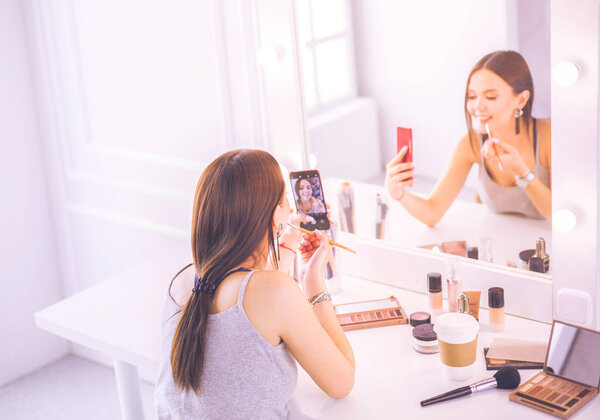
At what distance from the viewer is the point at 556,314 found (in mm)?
1564

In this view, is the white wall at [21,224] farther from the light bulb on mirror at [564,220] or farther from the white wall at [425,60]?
the light bulb on mirror at [564,220]

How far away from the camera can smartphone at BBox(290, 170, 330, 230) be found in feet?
5.82

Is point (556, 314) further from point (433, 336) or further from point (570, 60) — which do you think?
point (570, 60)

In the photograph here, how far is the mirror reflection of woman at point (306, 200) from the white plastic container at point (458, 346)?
0.45 m

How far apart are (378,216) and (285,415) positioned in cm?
63

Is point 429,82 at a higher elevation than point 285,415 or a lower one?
higher

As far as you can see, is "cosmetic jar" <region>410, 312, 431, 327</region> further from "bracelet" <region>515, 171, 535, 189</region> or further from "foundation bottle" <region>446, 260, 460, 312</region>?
"bracelet" <region>515, 171, 535, 189</region>

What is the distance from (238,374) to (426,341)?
40 centimetres

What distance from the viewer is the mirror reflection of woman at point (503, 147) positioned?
154 centimetres

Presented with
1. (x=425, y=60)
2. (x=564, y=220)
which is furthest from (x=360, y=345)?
(x=425, y=60)

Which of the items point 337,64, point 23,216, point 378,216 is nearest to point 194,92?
point 337,64

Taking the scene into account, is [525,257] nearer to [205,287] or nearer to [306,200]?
[306,200]

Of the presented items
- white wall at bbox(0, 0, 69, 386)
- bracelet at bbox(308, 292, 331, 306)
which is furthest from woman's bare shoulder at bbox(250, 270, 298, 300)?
white wall at bbox(0, 0, 69, 386)

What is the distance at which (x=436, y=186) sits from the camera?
5.76 ft
